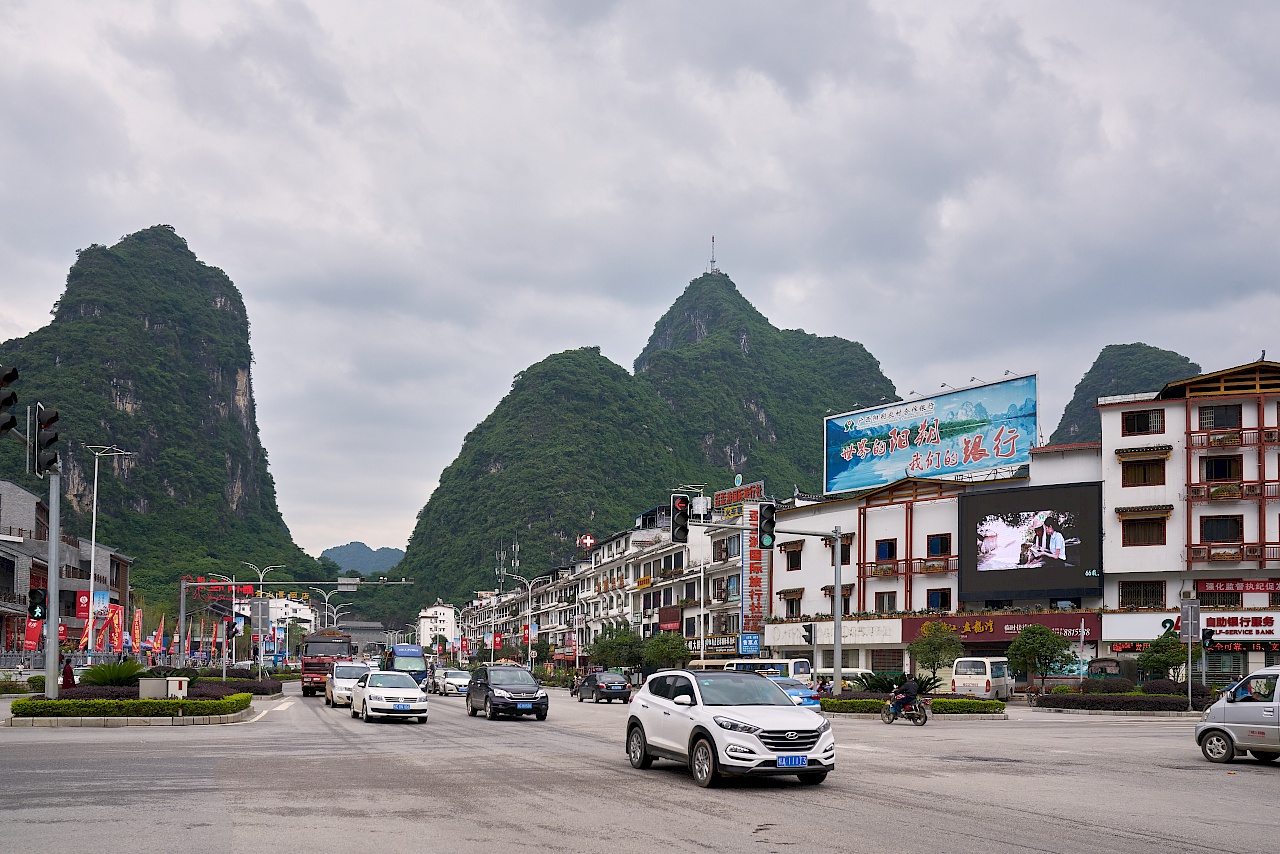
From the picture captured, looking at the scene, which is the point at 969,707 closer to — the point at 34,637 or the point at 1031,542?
the point at 1031,542

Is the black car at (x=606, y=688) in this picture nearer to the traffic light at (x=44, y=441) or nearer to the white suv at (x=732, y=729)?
the traffic light at (x=44, y=441)

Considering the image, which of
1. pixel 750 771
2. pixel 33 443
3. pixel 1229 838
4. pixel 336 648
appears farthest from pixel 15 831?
pixel 336 648

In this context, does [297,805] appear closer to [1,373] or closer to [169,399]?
[1,373]

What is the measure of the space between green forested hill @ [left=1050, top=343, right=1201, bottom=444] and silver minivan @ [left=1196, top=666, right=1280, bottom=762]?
126 meters

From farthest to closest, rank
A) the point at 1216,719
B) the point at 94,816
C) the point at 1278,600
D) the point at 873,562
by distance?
the point at 873,562 < the point at 1278,600 < the point at 1216,719 < the point at 94,816

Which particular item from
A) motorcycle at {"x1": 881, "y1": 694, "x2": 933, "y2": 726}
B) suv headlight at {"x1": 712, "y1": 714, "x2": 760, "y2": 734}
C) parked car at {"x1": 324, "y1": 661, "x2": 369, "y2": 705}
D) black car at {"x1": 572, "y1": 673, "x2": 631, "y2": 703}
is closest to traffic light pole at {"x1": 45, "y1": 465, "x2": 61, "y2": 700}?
parked car at {"x1": 324, "y1": 661, "x2": 369, "y2": 705}

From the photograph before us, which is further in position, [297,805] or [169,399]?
[169,399]

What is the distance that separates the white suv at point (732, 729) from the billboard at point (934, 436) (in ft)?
160

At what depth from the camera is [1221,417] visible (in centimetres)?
5516

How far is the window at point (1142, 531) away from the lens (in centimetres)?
5562

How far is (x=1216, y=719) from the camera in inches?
787

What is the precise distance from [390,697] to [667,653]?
43809 millimetres

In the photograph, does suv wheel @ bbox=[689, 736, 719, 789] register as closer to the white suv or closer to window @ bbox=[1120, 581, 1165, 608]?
the white suv

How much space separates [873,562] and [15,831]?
193 feet
